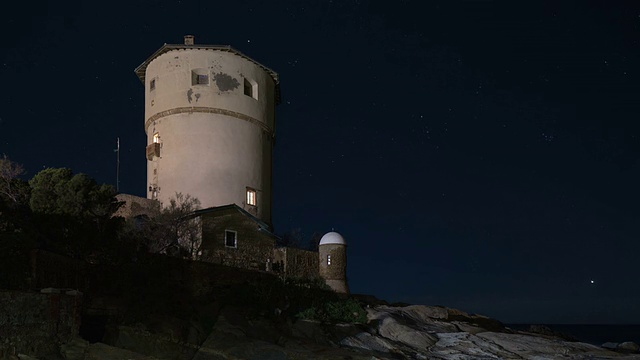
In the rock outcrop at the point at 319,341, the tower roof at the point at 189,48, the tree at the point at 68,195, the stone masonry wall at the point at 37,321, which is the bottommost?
the rock outcrop at the point at 319,341

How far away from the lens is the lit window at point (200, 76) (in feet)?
156

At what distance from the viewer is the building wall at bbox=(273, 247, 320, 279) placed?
41.8 m

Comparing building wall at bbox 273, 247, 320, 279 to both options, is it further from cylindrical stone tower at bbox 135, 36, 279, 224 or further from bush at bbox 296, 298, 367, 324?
cylindrical stone tower at bbox 135, 36, 279, 224

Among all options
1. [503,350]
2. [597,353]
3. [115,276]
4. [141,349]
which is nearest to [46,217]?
[115,276]

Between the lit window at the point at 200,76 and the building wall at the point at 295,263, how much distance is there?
45.6 feet

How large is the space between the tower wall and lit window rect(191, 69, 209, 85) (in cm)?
1490

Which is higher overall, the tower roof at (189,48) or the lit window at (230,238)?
the tower roof at (189,48)

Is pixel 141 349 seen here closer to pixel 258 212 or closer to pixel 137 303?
pixel 137 303

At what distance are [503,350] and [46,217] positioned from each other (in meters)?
24.9

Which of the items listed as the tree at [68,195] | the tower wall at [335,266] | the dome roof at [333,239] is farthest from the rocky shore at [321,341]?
the tree at [68,195]

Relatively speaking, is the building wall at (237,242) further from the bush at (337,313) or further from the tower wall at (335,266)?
the bush at (337,313)

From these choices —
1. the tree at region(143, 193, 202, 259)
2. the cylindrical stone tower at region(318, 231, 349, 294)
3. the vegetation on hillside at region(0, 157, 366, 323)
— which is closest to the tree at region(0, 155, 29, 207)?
the vegetation on hillside at region(0, 157, 366, 323)

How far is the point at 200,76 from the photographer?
157 ft

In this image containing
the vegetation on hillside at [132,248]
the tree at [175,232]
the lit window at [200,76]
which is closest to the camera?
the vegetation on hillside at [132,248]
